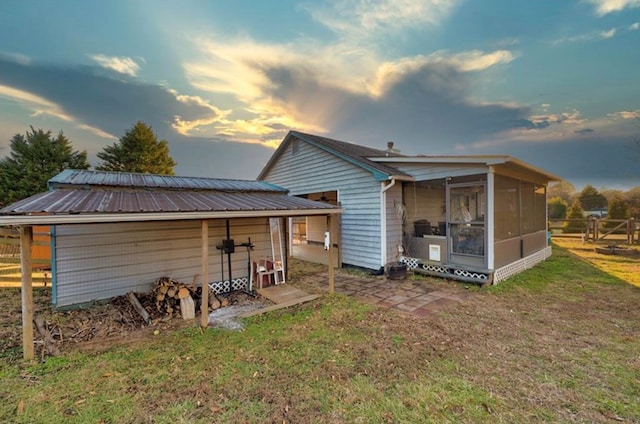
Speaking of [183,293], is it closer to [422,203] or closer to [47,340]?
[47,340]

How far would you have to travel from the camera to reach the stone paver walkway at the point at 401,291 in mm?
5180

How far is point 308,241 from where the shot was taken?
11906mm

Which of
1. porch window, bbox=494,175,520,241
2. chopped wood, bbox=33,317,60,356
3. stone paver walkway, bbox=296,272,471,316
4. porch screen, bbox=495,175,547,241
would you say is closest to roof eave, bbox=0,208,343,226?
chopped wood, bbox=33,317,60,356

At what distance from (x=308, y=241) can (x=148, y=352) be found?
8628mm

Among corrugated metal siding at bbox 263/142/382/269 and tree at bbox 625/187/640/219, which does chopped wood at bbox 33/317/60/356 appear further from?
tree at bbox 625/187/640/219

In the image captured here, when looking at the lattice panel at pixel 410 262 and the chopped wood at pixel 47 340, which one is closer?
the chopped wood at pixel 47 340

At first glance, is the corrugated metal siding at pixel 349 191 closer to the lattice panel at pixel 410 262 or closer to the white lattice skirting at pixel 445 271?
the lattice panel at pixel 410 262

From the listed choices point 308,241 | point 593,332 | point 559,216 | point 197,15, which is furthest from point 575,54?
point 559,216

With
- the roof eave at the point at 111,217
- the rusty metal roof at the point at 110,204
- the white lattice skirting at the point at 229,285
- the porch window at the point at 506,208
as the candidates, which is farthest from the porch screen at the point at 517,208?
the white lattice skirting at the point at 229,285

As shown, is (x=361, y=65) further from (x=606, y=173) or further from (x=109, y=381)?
(x=606, y=173)

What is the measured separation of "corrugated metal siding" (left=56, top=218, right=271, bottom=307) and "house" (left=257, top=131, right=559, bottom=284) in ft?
12.1

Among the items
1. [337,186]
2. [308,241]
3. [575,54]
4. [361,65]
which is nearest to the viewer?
[337,186]

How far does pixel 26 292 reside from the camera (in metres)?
3.19

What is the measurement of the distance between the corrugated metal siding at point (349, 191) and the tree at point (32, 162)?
22.5 meters
